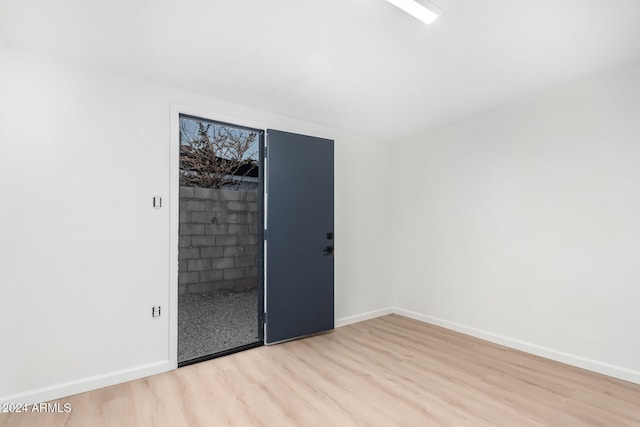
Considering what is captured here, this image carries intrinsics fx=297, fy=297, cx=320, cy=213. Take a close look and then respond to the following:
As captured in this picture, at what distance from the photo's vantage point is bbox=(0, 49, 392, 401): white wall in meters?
2.10

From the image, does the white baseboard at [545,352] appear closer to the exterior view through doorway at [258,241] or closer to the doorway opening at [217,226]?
the exterior view through doorway at [258,241]

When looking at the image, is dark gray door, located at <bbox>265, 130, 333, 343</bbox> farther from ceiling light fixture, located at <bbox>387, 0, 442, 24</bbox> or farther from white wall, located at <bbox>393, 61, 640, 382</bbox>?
ceiling light fixture, located at <bbox>387, 0, 442, 24</bbox>

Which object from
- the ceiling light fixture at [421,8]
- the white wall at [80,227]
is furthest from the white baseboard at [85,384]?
the ceiling light fixture at [421,8]

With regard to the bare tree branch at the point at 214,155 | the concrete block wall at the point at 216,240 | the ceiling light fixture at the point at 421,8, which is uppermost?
the ceiling light fixture at the point at 421,8

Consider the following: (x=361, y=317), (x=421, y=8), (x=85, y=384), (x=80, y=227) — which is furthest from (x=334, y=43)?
(x=361, y=317)

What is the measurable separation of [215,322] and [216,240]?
1303 millimetres

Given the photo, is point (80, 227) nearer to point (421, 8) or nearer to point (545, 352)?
point (421, 8)

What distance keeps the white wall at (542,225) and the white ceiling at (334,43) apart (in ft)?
1.48

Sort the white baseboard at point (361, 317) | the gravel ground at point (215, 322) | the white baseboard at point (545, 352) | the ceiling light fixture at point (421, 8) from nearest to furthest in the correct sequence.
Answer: the ceiling light fixture at point (421, 8) < the white baseboard at point (545, 352) < the gravel ground at point (215, 322) < the white baseboard at point (361, 317)

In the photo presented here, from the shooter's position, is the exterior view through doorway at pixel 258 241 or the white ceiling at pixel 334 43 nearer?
the white ceiling at pixel 334 43

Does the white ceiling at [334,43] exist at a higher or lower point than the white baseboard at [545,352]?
higher

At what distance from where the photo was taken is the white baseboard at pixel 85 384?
207 cm

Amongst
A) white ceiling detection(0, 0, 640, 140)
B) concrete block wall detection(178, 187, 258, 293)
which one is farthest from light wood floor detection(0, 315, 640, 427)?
white ceiling detection(0, 0, 640, 140)

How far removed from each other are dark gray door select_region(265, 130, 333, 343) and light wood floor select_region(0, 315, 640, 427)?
1.34 ft
